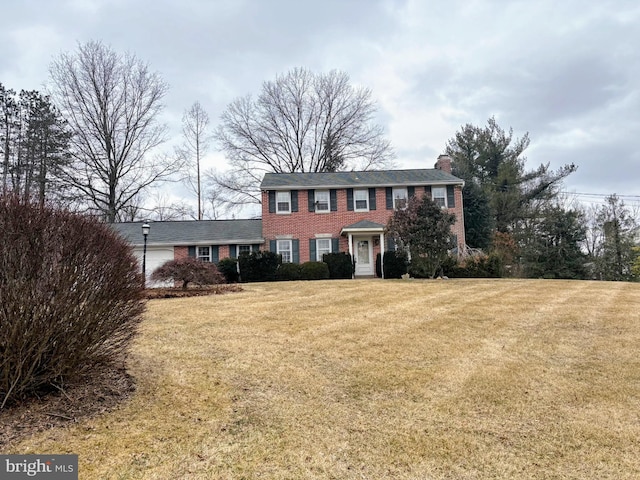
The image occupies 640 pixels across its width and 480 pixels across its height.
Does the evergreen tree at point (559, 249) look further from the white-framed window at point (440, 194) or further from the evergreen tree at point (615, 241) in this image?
the white-framed window at point (440, 194)

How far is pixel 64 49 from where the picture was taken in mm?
24906

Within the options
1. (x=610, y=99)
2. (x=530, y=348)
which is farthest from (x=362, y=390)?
(x=610, y=99)

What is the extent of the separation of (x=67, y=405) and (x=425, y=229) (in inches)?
515

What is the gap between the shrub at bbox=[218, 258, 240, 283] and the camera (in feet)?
57.2

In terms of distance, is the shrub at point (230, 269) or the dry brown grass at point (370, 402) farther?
the shrub at point (230, 269)

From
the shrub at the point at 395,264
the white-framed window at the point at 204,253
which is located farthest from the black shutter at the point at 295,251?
the shrub at the point at 395,264

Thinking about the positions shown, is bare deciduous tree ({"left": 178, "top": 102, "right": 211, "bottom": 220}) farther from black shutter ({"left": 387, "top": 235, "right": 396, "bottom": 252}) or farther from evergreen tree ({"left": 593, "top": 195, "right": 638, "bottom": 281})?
evergreen tree ({"left": 593, "top": 195, "right": 638, "bottom": 281})

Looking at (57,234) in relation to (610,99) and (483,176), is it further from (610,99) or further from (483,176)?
(483,176)

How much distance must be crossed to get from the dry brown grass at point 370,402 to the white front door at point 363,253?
1192cm

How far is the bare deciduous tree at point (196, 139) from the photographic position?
1192 inches

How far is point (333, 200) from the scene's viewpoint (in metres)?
19.8

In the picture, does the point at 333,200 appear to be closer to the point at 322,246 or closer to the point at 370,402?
the point at 322,246

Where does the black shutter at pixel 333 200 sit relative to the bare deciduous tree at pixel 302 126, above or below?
below

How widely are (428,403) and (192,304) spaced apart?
A: 6458 millimetres
